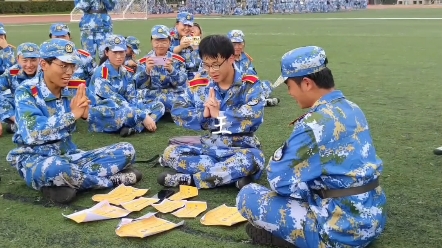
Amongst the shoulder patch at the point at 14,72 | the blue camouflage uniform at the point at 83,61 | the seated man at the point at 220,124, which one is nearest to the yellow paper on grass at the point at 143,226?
the seated man at the point at 220,124

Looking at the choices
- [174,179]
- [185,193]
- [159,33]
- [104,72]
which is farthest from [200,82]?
[159,33]

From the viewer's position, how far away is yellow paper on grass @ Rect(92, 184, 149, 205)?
13.3 ft

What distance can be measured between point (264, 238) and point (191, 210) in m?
0.74

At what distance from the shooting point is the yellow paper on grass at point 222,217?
3553mm

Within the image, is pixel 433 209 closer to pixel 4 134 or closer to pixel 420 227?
pixel 420 227

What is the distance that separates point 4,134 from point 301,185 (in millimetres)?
4436

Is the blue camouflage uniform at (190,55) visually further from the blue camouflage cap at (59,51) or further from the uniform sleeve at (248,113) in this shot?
the blue camouflage cap at (59,51)

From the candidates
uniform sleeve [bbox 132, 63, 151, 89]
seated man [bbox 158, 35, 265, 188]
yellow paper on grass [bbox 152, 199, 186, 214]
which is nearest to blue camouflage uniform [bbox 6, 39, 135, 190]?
seated man [bbox 158, 35, 265, 188]

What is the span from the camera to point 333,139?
9.21 ft

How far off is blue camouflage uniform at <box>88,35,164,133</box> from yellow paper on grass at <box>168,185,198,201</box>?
211 centimetres

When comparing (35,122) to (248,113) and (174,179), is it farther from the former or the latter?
(248,113)

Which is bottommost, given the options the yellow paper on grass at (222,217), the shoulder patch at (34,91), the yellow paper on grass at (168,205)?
the yellow paper on grass at (168,205)

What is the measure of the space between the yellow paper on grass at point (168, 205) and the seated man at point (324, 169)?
0.99 m

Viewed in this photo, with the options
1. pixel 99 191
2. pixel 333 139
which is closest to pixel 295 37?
pixel 99 191
